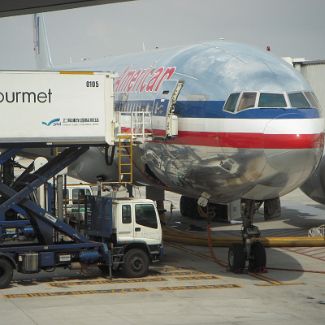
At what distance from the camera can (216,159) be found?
20.8 meters

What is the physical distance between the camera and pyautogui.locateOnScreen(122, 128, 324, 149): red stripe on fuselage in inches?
776

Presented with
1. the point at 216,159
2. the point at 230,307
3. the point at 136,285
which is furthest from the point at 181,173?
the point at 230,307

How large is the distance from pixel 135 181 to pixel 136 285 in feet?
20.4

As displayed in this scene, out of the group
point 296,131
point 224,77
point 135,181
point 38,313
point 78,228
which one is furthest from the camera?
point 135,181

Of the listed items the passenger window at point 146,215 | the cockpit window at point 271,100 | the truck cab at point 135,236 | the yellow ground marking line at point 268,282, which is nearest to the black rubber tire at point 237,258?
the yellow ground marking line at point 268,282

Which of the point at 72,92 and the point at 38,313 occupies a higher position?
the point at 72,92

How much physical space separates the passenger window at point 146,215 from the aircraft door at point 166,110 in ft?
6.47

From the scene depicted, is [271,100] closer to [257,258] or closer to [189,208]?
[257,258]

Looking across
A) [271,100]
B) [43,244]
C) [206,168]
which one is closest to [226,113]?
[271,100]

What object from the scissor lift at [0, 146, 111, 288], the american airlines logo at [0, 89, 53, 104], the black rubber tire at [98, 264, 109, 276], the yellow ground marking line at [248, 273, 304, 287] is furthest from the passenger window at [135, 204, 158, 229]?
the american airlines logo at [0, 89, 53, 104]

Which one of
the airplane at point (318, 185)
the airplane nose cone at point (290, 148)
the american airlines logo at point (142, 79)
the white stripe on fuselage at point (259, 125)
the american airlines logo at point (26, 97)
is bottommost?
the airplane at point (318, 185)

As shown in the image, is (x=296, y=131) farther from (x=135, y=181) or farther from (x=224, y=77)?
(x=135, y=181)

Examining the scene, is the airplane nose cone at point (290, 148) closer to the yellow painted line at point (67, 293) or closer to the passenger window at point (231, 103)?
the passenger window at point (231, 103)

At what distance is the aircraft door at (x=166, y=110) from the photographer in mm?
21828
